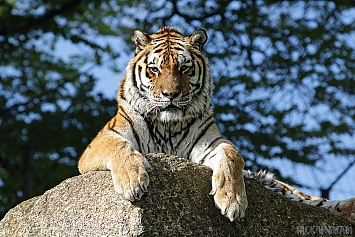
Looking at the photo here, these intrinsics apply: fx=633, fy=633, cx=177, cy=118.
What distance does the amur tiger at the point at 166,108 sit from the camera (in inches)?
185

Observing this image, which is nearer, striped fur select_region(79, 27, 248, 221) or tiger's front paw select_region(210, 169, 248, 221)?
tiger's front paw select_region(210, 169, 248, 221)

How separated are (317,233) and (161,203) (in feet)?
3.94

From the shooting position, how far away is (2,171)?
12.0m

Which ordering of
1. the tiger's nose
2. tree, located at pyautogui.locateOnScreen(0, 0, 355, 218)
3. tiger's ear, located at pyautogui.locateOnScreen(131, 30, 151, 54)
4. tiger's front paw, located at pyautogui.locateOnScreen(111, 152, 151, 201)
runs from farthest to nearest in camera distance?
1. tree, located at pyautogui.locateOnScreen(0, 0, 355, 218)
2. tiger's ear, located at pyautogui.locateOnScreen(131, 30, 151, 54)
3. the tiger's nose
4. tiger's front paw, located at pyautogui.locateOnScreen(111, 152, 151, 201)

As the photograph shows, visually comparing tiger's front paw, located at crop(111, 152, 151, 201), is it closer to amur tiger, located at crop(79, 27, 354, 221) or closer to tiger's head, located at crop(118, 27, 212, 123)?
amur tiger, located at crop(79, 27, 354, 221)

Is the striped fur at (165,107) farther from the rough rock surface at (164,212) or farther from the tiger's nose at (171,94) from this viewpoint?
the rough rock surface at (164,212)

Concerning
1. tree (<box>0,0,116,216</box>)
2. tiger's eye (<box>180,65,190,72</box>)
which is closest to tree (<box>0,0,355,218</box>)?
tree (<box>0,0,116,216</box>)

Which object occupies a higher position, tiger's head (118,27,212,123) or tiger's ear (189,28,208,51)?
tiger's ear (189,28,208,51)

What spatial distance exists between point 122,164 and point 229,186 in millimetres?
688

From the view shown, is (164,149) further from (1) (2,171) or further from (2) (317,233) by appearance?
(1) (2,171)

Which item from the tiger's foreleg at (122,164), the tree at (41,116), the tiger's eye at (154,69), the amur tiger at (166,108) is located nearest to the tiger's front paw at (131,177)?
the tiger's foreleg at (122,164)

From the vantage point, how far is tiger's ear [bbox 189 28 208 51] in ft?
17.0

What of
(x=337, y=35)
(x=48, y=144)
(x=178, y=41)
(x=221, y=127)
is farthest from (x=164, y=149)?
(x=337, y=35)

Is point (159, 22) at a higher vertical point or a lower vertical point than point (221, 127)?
higher
